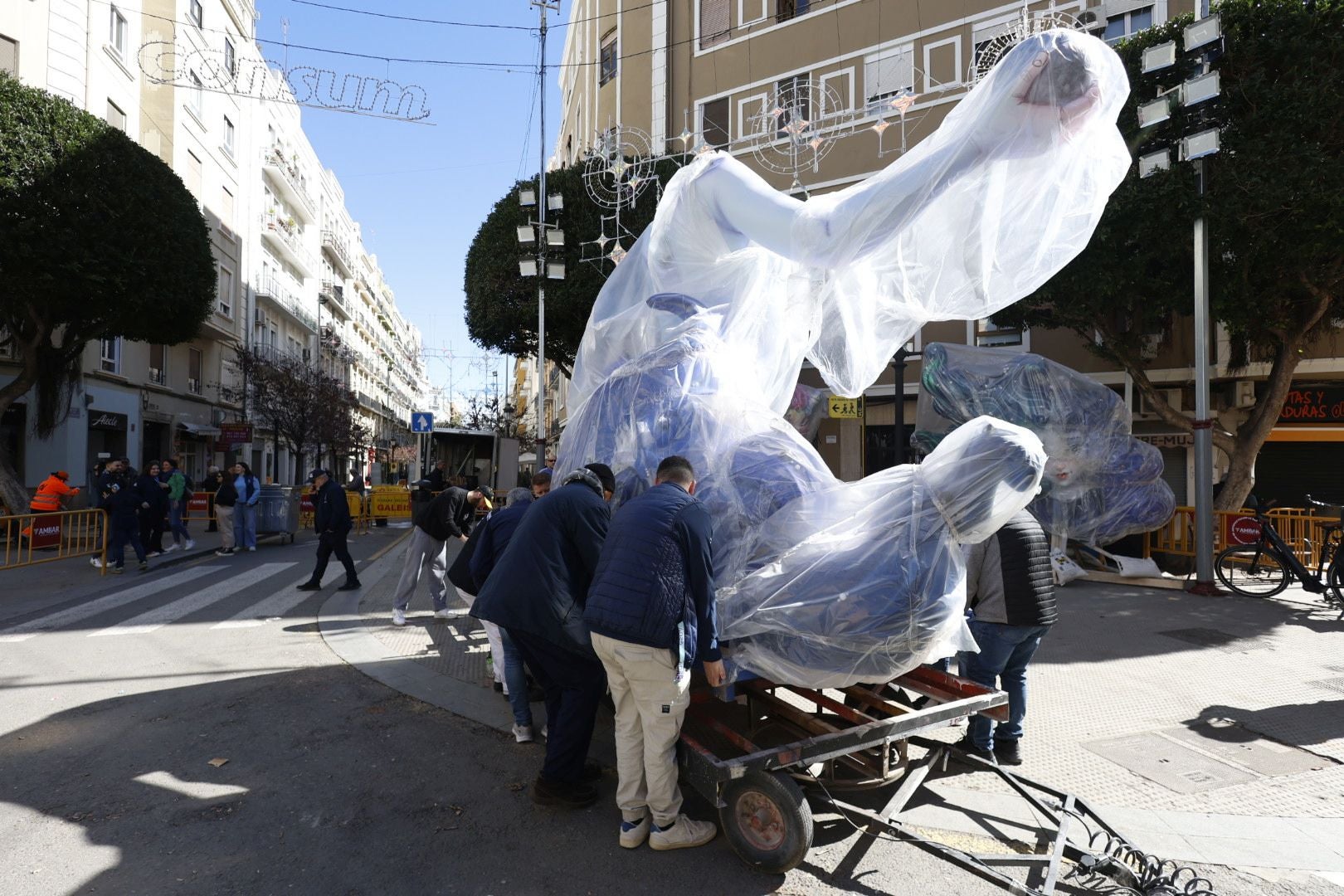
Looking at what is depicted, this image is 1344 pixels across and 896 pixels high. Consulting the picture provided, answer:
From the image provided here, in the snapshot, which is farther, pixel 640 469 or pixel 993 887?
pixel 640 469

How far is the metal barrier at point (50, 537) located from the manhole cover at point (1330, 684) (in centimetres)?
1351

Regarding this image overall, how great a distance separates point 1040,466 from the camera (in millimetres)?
2854

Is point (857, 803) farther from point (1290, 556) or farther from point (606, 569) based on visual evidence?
point (1290, 556)

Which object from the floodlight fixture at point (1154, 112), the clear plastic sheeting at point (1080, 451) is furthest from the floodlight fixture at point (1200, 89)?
the clear plastic sheeting at point (1080, 451)

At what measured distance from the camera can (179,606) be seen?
27.4 feet

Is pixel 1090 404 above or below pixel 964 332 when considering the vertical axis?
below

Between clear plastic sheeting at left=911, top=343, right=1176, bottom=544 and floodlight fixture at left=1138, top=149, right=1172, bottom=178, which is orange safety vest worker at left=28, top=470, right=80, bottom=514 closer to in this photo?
clear plastic sheeting at left=911, top=343, right=1176, bottom=544

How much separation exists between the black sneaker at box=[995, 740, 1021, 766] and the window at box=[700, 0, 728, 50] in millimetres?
20207

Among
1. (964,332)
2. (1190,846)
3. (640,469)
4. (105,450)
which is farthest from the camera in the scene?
(105,450)

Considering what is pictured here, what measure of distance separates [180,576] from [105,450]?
47.5ft

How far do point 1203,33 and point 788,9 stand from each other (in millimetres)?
13005

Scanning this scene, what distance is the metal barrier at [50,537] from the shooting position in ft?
37.2

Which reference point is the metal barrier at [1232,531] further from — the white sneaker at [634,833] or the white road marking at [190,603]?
the white road marking at [190,603]

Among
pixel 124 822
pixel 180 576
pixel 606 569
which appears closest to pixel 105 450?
pixel 180 576
